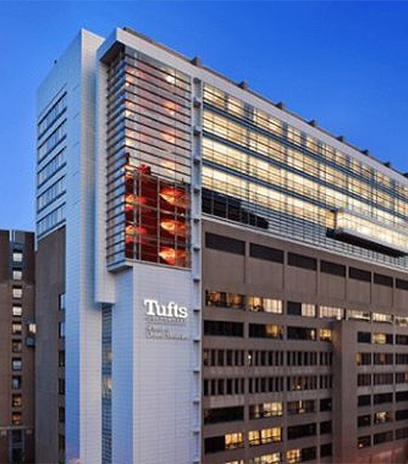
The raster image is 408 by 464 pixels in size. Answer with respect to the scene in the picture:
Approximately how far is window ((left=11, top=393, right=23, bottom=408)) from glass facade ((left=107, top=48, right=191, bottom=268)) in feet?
130

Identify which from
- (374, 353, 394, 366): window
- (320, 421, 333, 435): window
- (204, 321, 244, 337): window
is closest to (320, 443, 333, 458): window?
(320, 421, 333, 435): window

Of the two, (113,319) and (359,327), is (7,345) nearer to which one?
(113,319)

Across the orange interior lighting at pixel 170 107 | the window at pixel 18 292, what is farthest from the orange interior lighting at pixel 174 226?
the window at pixel 18 292

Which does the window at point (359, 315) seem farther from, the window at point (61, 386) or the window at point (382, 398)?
the window at point (61, 386)

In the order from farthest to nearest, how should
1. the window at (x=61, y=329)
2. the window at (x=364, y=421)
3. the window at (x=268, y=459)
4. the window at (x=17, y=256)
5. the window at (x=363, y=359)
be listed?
the window at (x=17, y=256) → the window at (x=363, y=359) → the window at (x=364, y=421) → the window at (x=268, y=459) → the window at (x=61, y=329)

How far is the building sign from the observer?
62562 mm

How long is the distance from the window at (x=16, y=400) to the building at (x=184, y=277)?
17274 millimetres

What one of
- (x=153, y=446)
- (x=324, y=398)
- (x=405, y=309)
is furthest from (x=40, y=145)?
(x=405, y=309)

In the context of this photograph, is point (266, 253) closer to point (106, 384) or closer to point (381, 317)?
point (106, 384)

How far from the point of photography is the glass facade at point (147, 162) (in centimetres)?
6216

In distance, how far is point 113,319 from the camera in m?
64.1

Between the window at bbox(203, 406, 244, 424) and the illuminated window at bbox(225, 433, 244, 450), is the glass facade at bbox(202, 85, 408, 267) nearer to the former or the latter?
the window at bbox(203, 406, 244, 424)

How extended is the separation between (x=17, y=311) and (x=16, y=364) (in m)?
8.12

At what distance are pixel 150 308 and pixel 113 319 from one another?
4.57 metres
